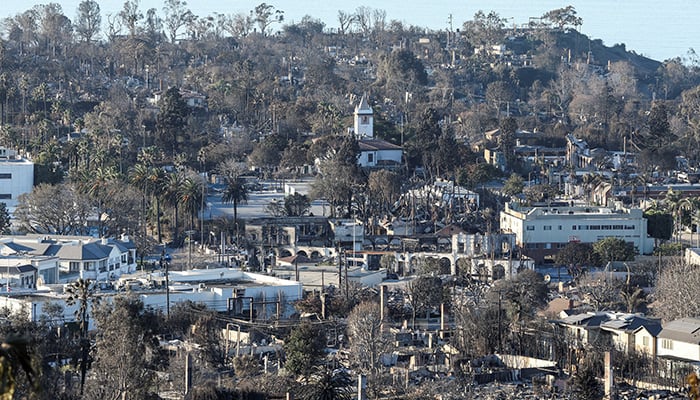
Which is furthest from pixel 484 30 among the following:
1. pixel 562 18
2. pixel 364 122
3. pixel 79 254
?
pixel 79 254

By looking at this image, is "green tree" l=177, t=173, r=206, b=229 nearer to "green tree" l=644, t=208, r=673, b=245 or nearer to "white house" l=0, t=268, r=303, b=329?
"white house" l=0, t=268, r=303, b=329

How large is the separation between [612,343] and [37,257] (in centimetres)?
1383

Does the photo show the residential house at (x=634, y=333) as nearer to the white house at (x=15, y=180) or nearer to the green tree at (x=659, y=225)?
the green tree at (x=659, y=225)

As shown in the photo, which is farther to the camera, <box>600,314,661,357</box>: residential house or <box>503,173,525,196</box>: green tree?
<box>503,173,525,196</box>: green tree

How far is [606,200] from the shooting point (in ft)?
165

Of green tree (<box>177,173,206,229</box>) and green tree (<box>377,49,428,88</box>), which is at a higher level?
green tree (<box>377,49,428,88</box>)

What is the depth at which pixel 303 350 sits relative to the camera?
24.9 meters

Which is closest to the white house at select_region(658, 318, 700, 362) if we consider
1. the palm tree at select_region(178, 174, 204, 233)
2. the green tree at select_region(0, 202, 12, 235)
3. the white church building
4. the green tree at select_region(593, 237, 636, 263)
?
the green tree at select_region(593, 237, 636, 263)

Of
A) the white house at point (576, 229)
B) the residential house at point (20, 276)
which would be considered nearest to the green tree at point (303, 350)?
the residential house at point (20, 276)

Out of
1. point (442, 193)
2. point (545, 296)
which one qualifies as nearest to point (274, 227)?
point (442, 193)

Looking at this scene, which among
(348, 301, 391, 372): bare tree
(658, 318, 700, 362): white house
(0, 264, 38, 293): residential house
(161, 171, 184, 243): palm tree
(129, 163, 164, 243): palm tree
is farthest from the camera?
(129, 163, 164, 243): palm tree

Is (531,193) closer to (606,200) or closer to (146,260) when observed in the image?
(606,200)

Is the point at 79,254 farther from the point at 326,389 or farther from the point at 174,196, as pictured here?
the point at 326,389

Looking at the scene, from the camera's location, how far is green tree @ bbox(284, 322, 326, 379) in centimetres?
2442
